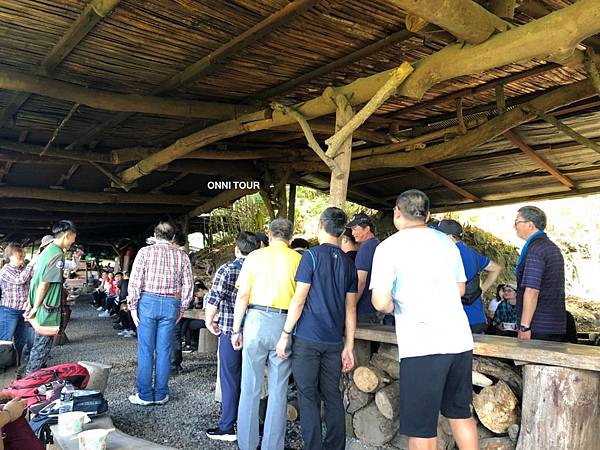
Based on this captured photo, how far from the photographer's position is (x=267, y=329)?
3328 millimetres


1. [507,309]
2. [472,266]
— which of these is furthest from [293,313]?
[507,309]

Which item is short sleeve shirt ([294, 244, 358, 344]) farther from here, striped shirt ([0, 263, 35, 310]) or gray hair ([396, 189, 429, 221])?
striped shirt ([0, 263, 35, 310])

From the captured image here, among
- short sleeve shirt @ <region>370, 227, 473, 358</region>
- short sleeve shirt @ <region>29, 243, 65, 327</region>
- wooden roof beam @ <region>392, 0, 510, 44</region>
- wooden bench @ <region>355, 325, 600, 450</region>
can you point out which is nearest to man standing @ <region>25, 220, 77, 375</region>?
short sleeve shirt @ <region>29, 243, 65, 327</region>

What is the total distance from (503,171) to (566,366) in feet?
15.9

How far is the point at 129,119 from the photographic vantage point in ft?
18.8

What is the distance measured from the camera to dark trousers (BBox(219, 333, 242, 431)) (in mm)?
3848

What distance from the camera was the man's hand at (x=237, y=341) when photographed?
12.1ft

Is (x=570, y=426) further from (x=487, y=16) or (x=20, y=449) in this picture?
(x=20, y=449)

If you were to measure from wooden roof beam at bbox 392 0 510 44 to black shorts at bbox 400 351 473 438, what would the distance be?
1.67 metres

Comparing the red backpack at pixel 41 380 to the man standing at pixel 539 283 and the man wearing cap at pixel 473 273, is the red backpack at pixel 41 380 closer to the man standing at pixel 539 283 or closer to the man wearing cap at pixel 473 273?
the man wearing cap at pixel 473 273

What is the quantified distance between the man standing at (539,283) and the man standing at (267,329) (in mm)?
1546

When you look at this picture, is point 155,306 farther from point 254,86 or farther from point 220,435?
point 254,86

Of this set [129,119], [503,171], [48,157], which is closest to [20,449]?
[129,119]

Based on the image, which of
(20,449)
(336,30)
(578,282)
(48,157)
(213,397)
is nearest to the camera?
(20,449)
